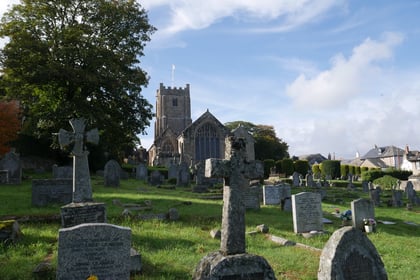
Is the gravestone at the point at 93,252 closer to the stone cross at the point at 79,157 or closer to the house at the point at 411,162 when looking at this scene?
the stone cross at the point at 79,157

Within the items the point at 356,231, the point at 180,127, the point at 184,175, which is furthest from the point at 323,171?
the point at 356,231

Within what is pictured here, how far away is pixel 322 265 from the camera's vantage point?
537 cm

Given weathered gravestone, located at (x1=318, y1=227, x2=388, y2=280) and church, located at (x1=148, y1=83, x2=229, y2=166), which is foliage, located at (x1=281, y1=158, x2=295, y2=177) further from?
weathered gravestone, located at (x1=318, y1=227, x2=388, y2=280)

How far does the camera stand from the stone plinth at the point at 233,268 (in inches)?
184

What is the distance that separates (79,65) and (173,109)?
5369 centimetres

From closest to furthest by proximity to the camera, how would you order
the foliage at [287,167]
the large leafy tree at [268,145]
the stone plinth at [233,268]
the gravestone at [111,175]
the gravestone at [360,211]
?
the stone plinth at [233,268]
the gravestone at [360,211]
the gravestone at [111,175]
the foliage at [287,167]
the large leafy tree at [268,145]

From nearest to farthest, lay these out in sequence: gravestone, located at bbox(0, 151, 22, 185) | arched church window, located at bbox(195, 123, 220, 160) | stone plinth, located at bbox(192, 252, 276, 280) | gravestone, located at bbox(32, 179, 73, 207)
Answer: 1. stone plinth, located at bbox(192, 252, 276, 280)
2. gravestone, located at bbox(32, 179, 73, 207)
3. gravestone, located at bbox(0, 151, 22, 185)
4. arched church window, located at bbox(195, 123, 220, 160)

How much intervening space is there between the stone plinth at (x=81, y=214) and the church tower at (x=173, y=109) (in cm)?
6704

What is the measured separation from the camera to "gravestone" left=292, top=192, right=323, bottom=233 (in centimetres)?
1106

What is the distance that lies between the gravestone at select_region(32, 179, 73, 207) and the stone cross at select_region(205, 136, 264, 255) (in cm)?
936

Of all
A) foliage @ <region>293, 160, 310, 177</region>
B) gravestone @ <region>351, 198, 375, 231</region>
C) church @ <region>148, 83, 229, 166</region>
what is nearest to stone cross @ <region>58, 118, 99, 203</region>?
gravestone @ <region>351, 198, 375, 231</region>

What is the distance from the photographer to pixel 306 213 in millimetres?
11211

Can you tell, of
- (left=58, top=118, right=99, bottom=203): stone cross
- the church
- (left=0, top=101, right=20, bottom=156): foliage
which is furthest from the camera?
the church

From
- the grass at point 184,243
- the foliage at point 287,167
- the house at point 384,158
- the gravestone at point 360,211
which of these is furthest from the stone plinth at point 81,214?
the house at point 384,158
